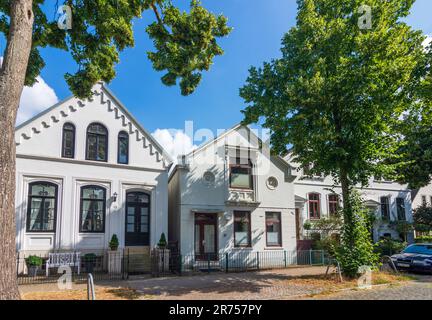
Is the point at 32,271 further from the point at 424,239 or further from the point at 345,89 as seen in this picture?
the point at 424,239

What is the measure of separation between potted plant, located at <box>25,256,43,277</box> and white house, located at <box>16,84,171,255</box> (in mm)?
819

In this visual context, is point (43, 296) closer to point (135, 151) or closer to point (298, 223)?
point (135, 151)

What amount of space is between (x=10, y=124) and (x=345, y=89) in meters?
11.4

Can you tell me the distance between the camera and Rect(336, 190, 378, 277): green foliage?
13492mm

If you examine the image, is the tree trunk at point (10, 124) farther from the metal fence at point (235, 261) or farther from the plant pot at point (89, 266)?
the plant pot at point (89, 266)

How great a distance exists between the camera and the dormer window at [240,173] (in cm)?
2080

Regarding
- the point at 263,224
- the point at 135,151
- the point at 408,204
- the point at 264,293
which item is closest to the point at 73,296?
the point at 264,293

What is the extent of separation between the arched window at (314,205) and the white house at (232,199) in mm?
5000

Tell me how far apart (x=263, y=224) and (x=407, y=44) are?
12.4 meters

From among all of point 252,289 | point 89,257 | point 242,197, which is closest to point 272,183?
point 242,197

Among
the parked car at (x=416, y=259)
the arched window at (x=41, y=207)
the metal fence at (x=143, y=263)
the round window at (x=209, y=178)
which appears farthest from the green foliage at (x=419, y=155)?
the arched window at (x=41, y=207)

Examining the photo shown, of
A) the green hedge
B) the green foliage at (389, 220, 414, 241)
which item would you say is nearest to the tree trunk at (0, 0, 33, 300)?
the green foliage at (389, 220, 414, 241)

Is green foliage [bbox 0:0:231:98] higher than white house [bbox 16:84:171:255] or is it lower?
higher

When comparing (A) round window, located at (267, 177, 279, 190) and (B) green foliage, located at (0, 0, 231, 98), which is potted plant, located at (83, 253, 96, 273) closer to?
(B) green foliage, located at (0, 0, 231, 98)
